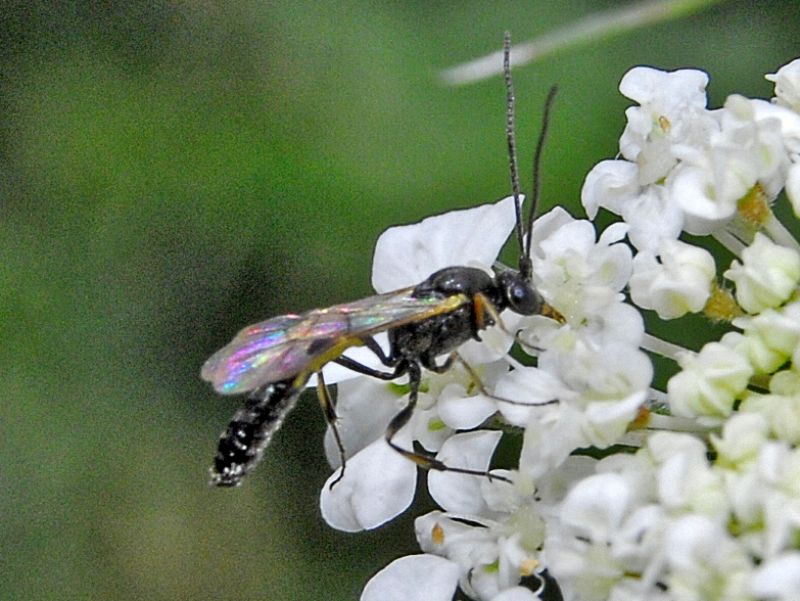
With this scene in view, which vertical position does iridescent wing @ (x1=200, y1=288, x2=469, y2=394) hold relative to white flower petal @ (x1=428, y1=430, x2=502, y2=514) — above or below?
above

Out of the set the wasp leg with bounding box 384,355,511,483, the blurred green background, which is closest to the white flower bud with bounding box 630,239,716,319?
the wasp leg with bounding box 384,355,511,483

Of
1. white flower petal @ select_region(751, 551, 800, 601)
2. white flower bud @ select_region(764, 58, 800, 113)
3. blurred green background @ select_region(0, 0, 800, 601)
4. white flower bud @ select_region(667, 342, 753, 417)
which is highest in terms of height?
white flower bud @ select_region(764, 58, 800, 113)

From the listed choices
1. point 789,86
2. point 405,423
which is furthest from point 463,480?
point 789,86

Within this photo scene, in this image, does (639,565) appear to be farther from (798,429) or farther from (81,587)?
(81,587)

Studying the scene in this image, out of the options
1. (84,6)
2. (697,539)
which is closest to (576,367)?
(697,539)

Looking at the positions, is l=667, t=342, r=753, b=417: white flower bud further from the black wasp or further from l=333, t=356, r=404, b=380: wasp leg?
l=333, t=356, r=404, b=380: wasp leg

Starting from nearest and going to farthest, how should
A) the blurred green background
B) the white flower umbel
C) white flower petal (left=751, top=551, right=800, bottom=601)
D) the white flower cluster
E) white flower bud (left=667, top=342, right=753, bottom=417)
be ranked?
white flower petal (left=751, top=551, right=800, bottom=601), the white flower cluster, white flower bud (left=667, top=342, right=753, bottom=417), the white flower umbel, the blurred green background

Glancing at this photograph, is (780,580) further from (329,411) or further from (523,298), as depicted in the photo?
(329,411)

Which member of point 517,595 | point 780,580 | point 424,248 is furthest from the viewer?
point 424,248
